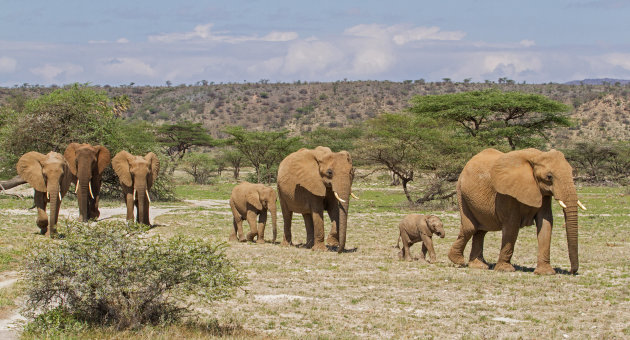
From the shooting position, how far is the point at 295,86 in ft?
467

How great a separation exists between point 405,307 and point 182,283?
→ 3757 mm

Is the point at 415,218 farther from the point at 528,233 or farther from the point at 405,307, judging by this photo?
the point at 528,233

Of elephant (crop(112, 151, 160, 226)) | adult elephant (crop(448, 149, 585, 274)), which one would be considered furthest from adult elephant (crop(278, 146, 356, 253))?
elephant (crop(112, 151, 160, 226))

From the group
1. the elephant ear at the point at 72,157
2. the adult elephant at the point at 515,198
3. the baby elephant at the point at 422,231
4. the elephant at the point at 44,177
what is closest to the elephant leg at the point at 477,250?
the adult elephant at the point at 515,198

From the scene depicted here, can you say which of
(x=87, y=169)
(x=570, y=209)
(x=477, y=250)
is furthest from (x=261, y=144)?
(x=570, y=209)

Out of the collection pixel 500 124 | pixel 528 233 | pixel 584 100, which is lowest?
pixel 528 233

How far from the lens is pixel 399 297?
1207 centimetres

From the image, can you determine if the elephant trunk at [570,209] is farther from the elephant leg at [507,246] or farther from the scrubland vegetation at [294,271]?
the elephant leg at [507,246]

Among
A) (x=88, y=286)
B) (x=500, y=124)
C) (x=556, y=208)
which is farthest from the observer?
(x=500, y=124)

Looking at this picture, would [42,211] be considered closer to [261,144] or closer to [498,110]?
[498,110]

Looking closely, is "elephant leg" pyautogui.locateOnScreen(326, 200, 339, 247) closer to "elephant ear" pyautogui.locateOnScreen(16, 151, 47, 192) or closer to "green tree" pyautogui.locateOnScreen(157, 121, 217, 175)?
"elephant ear" pyautogui.locateOnScreen(16, 151, 47, 192)

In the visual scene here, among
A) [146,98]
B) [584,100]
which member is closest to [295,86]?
[146,98]

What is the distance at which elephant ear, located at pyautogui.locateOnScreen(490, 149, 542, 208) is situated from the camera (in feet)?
46.0

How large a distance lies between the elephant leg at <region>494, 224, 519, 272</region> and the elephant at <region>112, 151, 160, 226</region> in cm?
1182
